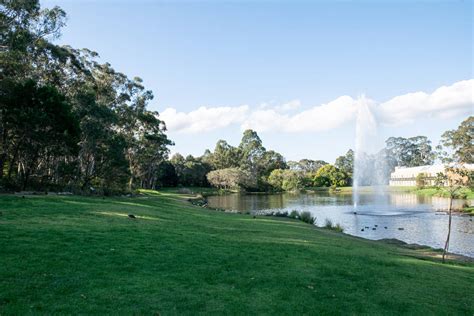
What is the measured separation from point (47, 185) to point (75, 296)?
25872 millimetres

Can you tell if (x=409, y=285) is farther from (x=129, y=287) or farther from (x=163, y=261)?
(x=129, y=287)

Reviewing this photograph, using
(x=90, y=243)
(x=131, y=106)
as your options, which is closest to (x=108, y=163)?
(x=131, y=106)

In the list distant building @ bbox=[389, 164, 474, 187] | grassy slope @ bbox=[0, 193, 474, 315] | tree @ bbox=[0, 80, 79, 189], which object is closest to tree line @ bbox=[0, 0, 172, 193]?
tree @ bbox=[0, 80, 79, 189]

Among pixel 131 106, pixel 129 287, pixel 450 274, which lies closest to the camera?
pixel 129 287

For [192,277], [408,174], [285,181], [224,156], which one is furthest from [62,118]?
[408,174]

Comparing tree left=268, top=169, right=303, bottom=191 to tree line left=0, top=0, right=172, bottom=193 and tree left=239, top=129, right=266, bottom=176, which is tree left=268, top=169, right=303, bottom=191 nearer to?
tree left=239, top=129, right=266, bottom=176

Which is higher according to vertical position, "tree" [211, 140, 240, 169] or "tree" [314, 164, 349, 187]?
"tree" [211, 140, 240, 169]

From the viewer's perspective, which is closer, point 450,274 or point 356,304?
point 356,304

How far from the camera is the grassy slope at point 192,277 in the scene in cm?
657

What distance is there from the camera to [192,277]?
8148mm

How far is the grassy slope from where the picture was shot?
21.6 feet

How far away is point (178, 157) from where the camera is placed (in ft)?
350

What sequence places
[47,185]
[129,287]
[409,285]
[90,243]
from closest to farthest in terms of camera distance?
[129,287]
[409,285]
[90,243]
[47,185]

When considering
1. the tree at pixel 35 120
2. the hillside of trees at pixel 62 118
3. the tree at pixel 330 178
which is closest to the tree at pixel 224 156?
the tree at pixel 330 178
